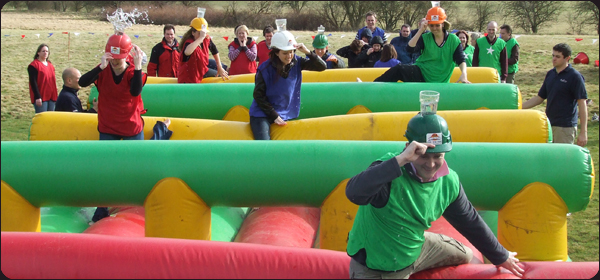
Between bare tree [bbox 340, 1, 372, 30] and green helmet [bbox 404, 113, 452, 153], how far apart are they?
49.7 ft

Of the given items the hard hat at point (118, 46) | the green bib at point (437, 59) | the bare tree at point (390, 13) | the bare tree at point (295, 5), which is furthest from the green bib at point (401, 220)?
the bare tree at point (295, 5)

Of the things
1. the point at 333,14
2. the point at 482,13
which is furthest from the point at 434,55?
the point at 482,13

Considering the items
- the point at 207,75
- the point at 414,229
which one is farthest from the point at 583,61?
the point at 414,229

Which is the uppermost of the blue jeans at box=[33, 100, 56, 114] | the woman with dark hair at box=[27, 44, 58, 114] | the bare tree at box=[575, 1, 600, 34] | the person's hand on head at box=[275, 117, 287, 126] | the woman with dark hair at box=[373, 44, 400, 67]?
the bare tree at box=[575, 1, 600, 34]

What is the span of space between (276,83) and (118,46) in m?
1.29

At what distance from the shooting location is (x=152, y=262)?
8.87ft

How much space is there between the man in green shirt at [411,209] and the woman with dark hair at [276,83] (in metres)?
2.19

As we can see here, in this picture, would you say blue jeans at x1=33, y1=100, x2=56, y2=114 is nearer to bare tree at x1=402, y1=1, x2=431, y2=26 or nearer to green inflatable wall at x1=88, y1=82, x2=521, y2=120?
green inflatable wall at x1=88, y1=82, x2=521, y2=120

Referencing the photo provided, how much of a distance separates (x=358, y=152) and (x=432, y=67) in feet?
8.72

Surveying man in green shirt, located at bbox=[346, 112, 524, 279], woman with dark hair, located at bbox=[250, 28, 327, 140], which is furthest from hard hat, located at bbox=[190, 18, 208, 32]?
man in green shirt, located at bbox=[346, 112, 524, 279]

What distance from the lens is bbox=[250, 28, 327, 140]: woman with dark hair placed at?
4.46 metres

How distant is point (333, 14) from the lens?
669 inches

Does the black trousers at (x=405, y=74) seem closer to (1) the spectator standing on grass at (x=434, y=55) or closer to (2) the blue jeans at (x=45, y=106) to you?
(1) the spectator standing on grass at (x=434, y=55)

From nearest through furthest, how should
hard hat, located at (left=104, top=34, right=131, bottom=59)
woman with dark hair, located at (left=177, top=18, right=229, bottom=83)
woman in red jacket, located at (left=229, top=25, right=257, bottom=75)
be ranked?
hard hat, located at (left=104, top=34, right=131, bottom=59), woman with dark hair, located at (left=177, top=18, right=229, bottom=83), woman in red jacket, located at (left=229, top=25, right=257, bottom=75)
